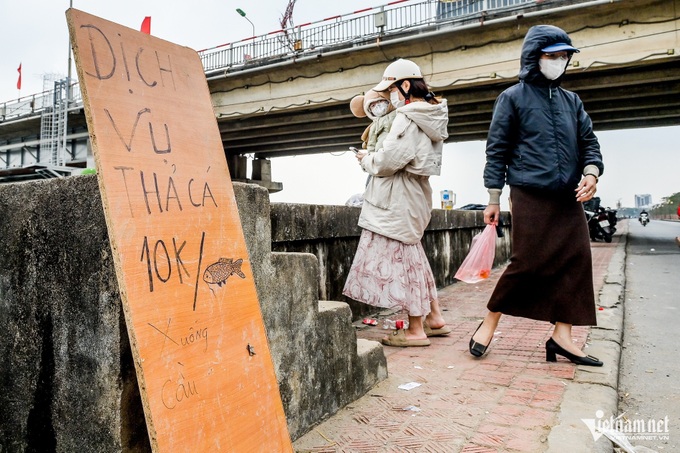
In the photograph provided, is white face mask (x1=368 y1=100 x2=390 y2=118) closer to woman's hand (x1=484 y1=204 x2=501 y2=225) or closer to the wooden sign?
woman's hand (x1=484 y1=204 x2=501 y2=225)

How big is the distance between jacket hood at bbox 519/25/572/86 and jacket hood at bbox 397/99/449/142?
0.55 meters

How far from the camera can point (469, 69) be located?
15.6m

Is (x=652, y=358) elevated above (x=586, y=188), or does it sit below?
below

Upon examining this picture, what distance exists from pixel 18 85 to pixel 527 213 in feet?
138

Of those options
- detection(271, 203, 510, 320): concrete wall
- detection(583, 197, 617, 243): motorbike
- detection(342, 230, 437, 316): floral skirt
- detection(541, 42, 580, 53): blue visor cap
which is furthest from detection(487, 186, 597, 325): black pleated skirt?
detection(583, 197, 617, 243): motorbike

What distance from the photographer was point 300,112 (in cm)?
2053

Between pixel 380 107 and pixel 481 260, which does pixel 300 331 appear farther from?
pixel 380 107

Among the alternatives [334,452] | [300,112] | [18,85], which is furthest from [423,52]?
[18,85]

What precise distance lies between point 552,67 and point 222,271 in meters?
2.50

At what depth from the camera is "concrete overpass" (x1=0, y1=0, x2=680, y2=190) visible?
526 inches

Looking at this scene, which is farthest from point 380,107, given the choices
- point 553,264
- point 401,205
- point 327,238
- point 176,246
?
point 176,246

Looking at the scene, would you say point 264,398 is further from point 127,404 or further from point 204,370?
point 127,404

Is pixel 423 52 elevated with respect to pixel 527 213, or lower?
elevated

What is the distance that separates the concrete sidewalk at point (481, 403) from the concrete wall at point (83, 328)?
0.76ft
